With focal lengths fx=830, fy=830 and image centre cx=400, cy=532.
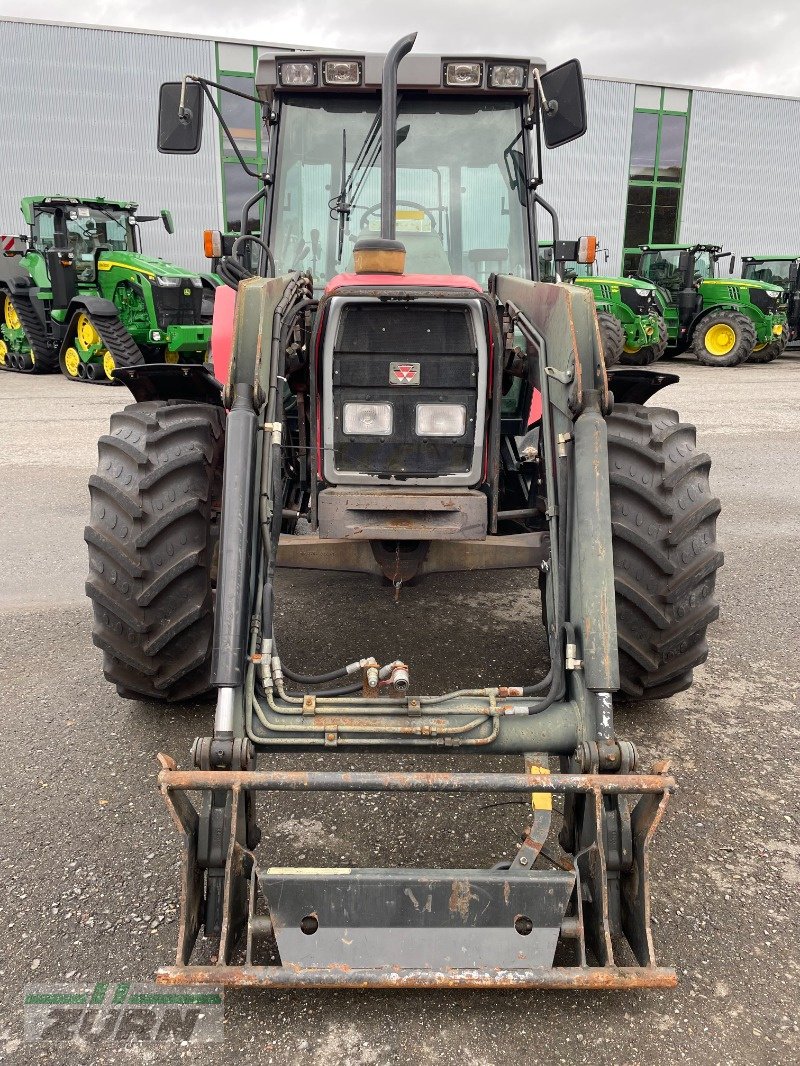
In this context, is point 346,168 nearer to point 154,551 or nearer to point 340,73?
point 340,73

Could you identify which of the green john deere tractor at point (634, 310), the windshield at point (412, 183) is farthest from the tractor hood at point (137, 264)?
the windshield at point (412, 183)

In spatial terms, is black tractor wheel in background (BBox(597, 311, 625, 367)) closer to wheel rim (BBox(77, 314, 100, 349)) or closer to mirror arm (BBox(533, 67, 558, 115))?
wheel rim (BBox(77, 314, 100, 349))

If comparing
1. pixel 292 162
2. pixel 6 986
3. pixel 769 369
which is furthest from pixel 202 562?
pixel 769 369

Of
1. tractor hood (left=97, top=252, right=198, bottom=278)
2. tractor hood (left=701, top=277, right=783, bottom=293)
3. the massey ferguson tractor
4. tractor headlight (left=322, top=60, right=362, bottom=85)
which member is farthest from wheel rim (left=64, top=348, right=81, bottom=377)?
tractor hood (left=701, top=277, right=783, bottom=293)

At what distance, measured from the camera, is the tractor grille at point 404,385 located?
2986mm

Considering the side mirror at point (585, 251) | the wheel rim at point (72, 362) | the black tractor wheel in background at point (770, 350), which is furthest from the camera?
the black tractor wheel in background at point (770, 350)

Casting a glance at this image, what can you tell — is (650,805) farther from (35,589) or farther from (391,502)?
(35,589)

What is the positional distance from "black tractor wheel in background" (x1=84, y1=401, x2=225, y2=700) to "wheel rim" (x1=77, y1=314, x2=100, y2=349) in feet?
37.4

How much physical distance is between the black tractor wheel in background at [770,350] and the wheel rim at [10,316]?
1533 centimetres

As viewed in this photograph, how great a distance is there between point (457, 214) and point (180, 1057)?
12.2 ft

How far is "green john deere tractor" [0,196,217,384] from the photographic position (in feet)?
43.2

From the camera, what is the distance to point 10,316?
16094 millimetres

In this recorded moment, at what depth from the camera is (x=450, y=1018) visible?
81.7 inches

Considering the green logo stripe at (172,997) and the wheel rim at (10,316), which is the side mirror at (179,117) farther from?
the wheel rim at (10,316)
